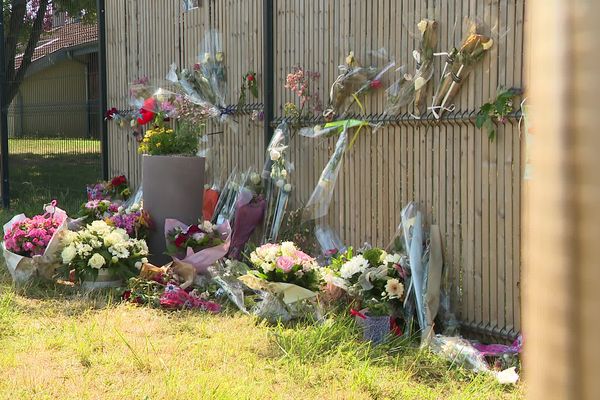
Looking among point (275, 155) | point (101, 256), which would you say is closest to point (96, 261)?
point (101, 256)

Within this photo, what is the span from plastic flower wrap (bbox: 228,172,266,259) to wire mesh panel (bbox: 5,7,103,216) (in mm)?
3584

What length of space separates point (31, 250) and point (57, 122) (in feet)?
14.5

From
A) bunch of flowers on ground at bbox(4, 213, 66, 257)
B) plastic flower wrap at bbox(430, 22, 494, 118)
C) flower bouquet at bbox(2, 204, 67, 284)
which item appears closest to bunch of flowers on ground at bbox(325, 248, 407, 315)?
plastic flower wrap at bbox(430, 22, 494, 118)

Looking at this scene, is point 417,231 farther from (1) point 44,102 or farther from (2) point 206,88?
(1) point 44,102

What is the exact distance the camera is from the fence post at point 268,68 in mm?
6344

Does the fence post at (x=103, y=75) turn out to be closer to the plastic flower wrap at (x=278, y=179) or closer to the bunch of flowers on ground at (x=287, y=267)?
the plastic flower wrap at (x=278, y=179)

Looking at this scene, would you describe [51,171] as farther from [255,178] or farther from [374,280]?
[374,280]

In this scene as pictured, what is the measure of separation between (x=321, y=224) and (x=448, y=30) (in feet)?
6.31

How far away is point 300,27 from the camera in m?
6.04

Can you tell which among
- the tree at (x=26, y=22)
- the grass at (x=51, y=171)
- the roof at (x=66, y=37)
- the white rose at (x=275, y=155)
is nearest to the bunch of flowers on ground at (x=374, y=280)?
the white rose at (x=275, y=155)

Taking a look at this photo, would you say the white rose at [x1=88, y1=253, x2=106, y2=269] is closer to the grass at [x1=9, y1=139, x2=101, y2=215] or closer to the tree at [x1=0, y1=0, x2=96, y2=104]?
the grass at [x1=9, y1=139, x2=101, y2=215]

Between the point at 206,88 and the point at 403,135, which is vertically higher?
the point at 206,88

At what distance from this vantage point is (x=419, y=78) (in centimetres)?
468

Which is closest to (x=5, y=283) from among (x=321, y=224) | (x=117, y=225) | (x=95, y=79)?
(x=117, y=225)
